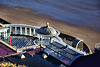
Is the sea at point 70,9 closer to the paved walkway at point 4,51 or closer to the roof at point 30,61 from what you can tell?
the paved walkway at point 4,51

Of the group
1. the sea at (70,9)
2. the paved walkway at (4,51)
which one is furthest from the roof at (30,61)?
the sea at (70,9)

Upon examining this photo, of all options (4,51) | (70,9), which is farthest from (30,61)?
(70,9)

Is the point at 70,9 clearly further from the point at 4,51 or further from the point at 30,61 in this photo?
the point at 30,61

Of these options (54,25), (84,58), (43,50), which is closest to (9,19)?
(54,25)

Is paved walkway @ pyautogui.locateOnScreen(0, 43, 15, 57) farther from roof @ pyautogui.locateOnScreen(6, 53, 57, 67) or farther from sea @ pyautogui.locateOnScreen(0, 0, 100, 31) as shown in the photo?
sea @ pyautogui.locateOnScreen(0, 0, 100, 31)

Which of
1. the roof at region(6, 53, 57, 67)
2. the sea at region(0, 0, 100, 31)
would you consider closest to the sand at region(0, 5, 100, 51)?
the sea at region(0, 0, 100, 31)

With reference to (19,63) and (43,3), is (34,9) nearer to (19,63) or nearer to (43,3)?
(43,3)
